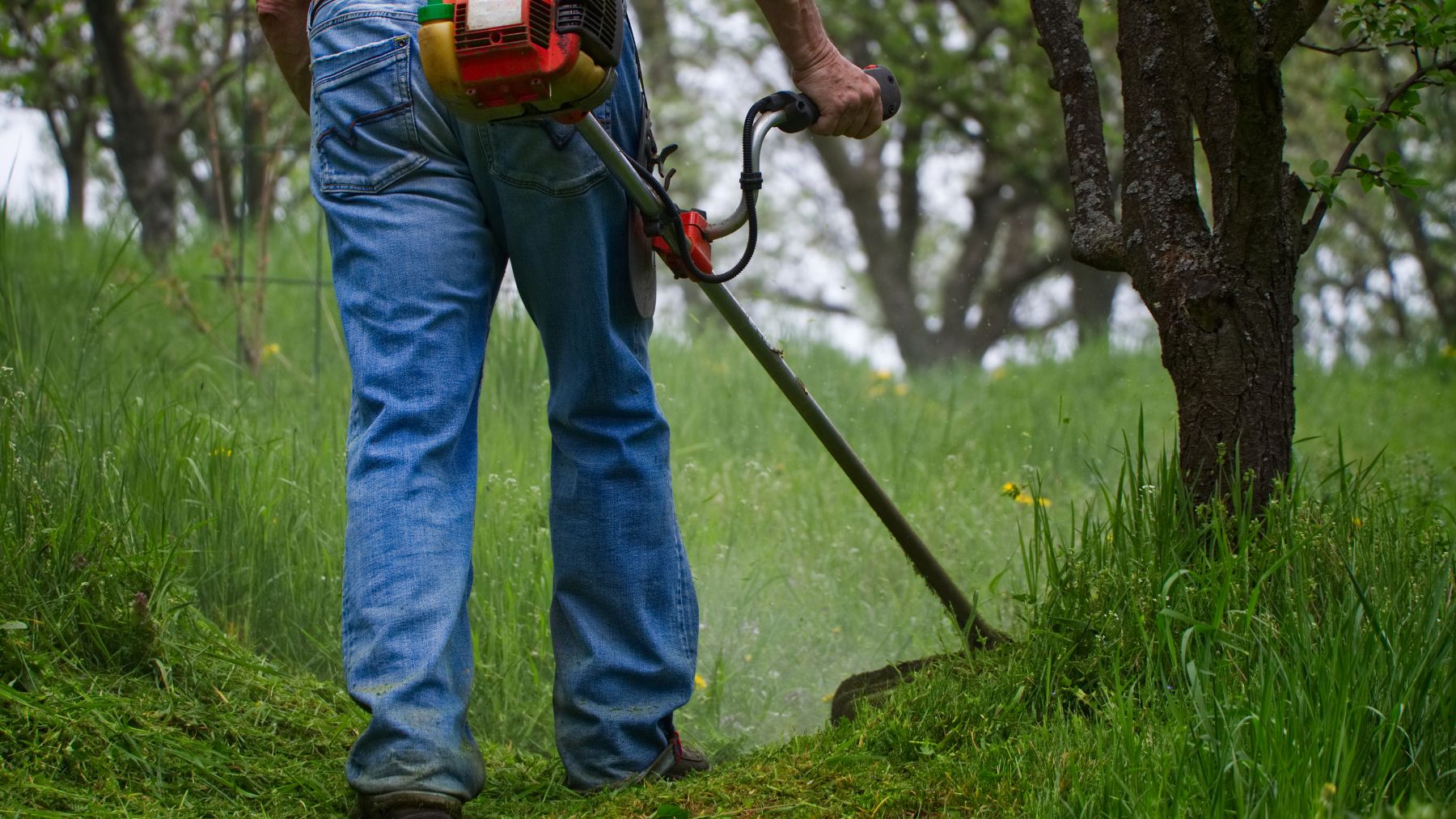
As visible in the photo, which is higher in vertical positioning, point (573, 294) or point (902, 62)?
point (902, 62)

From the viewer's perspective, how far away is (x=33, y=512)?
2.22 m

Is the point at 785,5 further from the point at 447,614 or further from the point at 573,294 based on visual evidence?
the point at 447,614

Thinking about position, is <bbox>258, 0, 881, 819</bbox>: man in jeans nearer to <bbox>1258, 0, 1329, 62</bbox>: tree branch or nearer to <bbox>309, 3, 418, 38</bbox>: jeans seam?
<bbox>309, 3, 418, 38</bbox>: jeans seam

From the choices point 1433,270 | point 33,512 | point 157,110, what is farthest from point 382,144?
point 1433,270

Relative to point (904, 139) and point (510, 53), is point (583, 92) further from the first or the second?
point (904, 139)

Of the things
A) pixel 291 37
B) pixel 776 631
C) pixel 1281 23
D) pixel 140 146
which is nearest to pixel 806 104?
pixel 1281 23

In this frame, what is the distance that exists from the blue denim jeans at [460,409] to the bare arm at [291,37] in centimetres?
20

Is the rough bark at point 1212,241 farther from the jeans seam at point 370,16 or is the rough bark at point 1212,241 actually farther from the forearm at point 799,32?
the jeans seam at point 370,16

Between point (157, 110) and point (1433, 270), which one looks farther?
point (1433, 270)

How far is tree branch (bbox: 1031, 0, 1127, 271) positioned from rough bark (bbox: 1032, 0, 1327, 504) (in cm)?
5

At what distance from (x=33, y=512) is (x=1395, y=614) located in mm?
2213

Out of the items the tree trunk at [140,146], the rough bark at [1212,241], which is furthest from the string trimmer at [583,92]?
the tree trunk at [140,146]

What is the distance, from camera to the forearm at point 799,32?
213 cm

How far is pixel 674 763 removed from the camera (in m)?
2.20
